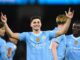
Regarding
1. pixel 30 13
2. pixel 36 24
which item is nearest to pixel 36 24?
pixel 36 24

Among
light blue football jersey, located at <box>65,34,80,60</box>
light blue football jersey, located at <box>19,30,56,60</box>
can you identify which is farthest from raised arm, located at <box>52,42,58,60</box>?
light blue football jersey, located at <box>65,34,80,60</box>

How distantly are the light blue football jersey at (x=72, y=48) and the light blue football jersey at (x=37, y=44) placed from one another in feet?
1.20

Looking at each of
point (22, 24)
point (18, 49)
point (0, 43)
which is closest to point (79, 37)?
point (0, 43)

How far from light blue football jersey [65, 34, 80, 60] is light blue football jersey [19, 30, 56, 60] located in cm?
37

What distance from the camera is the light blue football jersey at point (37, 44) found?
10172 millimetres

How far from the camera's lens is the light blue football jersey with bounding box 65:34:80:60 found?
405 inches

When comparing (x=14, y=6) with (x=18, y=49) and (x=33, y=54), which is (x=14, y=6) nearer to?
(x=18, y=49)

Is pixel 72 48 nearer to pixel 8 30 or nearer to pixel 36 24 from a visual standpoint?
pixel 36 24

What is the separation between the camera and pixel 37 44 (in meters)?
10.2

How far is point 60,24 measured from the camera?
35.1 ft

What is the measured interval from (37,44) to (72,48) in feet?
2.13

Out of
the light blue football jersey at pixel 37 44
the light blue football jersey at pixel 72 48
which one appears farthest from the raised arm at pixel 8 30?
the light blue football jersey at pixel 72 48

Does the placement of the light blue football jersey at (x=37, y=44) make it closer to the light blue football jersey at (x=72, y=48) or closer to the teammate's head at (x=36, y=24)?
the teammate's head at (x=36, y=24)

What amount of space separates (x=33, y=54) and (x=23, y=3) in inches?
191
